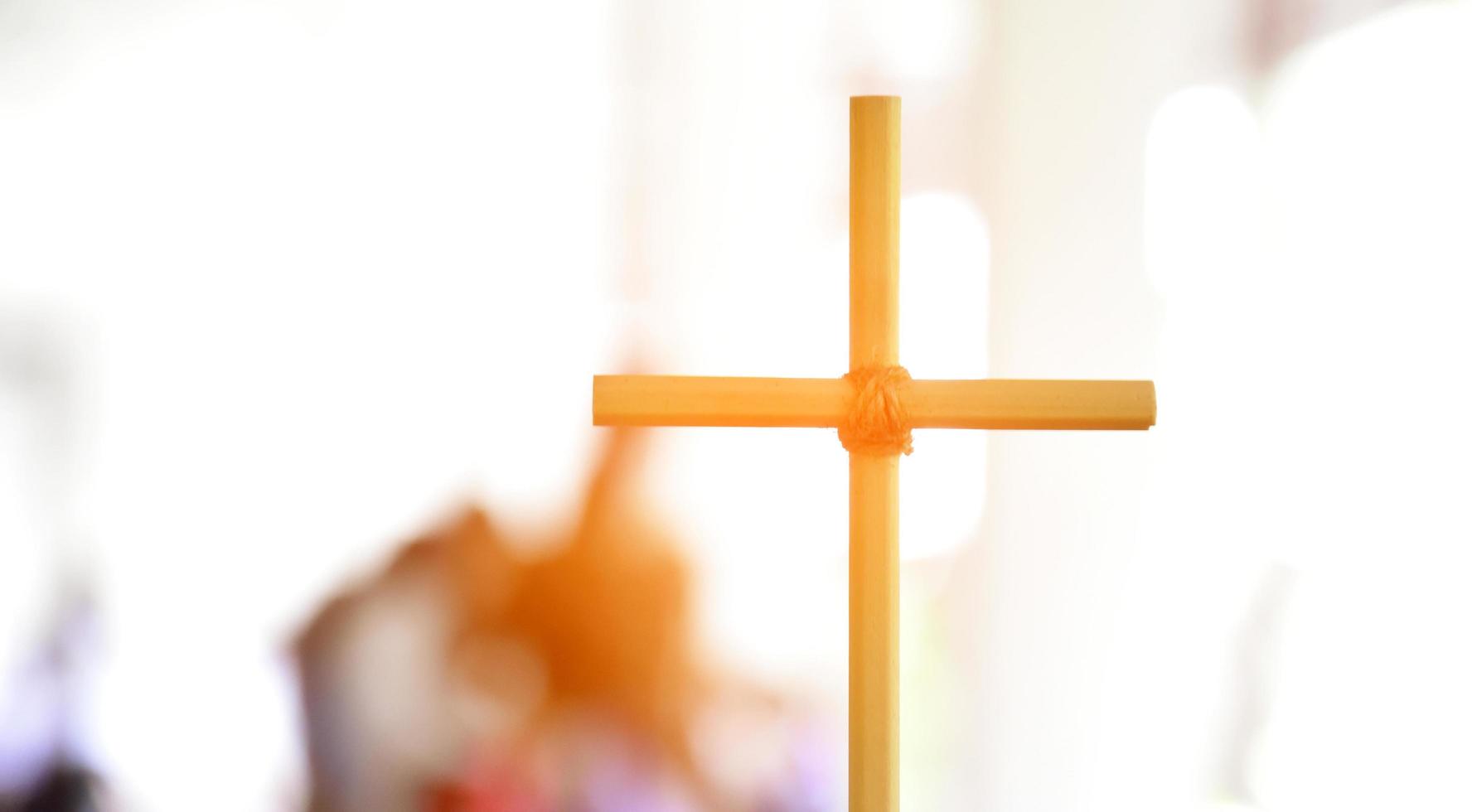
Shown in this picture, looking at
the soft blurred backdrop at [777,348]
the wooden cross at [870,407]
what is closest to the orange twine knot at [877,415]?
the wooden cross at [870,407]

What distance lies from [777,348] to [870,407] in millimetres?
316

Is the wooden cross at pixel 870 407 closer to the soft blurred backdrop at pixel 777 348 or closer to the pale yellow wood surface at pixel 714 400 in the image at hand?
the pale yellow wood surface at pixel 714 400

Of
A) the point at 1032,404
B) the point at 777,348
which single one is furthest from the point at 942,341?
the point at 1032,404

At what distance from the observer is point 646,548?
122 cm

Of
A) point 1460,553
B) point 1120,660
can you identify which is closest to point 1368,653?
point 1460,553

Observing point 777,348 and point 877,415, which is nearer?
point 877,415

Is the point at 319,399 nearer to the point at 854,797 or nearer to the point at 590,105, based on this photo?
the point at 590,105

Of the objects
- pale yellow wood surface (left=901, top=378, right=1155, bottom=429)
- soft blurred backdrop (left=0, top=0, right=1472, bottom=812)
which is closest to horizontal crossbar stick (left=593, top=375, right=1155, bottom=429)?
pale yellow wood surface (left=901, top=378, right=1155, bottom=429)

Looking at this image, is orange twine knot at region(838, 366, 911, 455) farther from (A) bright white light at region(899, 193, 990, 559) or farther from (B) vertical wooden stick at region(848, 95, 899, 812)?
(A) bright white light at region(899, 193, 990, 559)

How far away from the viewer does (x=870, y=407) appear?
2.97ft

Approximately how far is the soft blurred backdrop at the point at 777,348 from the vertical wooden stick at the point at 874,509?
28 centimetres

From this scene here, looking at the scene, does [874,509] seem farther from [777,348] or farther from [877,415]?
[777,348]

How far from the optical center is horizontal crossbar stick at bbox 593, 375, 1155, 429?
91cm

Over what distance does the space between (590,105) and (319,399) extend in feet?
1.34
